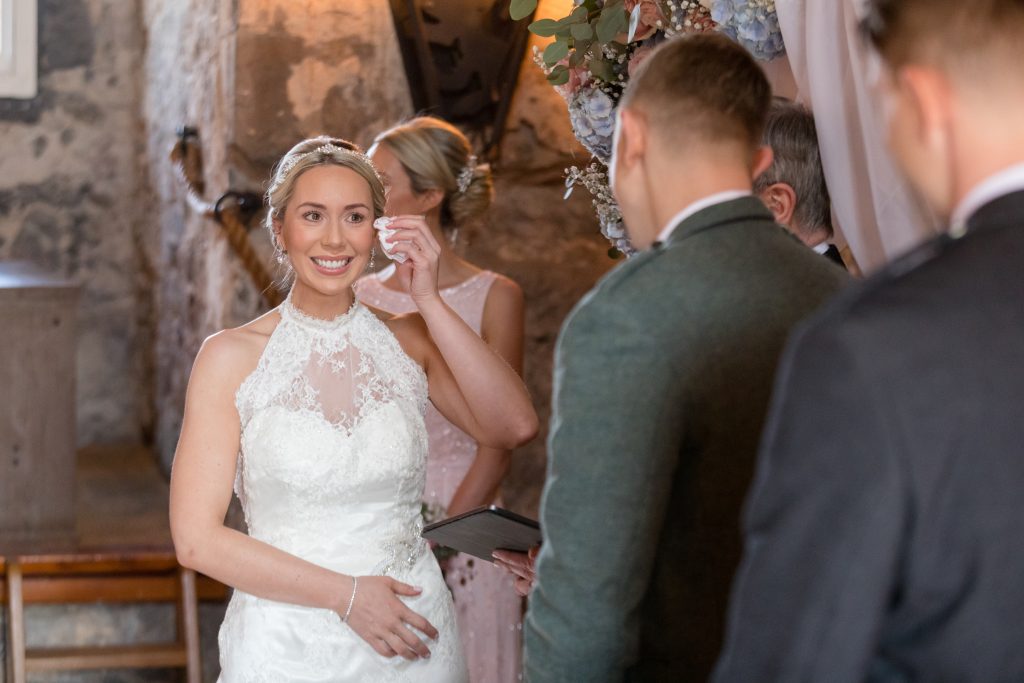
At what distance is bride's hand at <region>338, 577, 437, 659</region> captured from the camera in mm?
2260

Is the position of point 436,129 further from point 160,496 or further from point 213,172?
point 160,496

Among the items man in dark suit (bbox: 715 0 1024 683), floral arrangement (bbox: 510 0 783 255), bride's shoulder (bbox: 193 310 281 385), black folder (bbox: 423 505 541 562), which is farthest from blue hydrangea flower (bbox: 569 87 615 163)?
man in dark suit (bbox: 715 0 1024 683)

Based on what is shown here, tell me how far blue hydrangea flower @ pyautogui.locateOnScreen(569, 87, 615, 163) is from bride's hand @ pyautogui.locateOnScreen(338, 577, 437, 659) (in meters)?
1.01

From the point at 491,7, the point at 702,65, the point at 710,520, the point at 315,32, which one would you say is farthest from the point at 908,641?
the point at 315,32

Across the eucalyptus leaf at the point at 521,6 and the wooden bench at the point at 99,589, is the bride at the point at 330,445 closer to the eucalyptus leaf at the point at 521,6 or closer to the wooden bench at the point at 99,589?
the eucalyptus leaf at the point at 521,6

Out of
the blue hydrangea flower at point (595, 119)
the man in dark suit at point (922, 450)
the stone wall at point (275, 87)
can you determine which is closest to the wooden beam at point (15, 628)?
the stone wall at point (275, 87)

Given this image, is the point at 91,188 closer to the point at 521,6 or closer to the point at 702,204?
the point at 521,6

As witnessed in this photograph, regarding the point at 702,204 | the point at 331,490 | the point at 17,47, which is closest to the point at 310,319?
the point at 331,490

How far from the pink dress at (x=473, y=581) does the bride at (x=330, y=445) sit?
0.77m

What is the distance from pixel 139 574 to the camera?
13.4 ft

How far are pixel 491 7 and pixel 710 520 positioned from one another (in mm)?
2863

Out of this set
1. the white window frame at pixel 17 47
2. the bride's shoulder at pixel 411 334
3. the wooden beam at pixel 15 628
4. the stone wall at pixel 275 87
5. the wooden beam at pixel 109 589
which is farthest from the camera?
the white window frame at pixel 17 47

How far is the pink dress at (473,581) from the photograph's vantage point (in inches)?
128

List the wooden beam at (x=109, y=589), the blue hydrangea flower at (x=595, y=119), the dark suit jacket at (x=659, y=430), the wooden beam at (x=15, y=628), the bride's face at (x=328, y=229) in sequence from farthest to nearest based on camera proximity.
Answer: the wooden beam at (x=109, y=589)
the wooden beam at (x=15, y=628)
the blue hydrangea flower at (x=595, y=119)
the bride's face at (x=328, y=229)
the dark suit jacket at (x=659, y=430)
